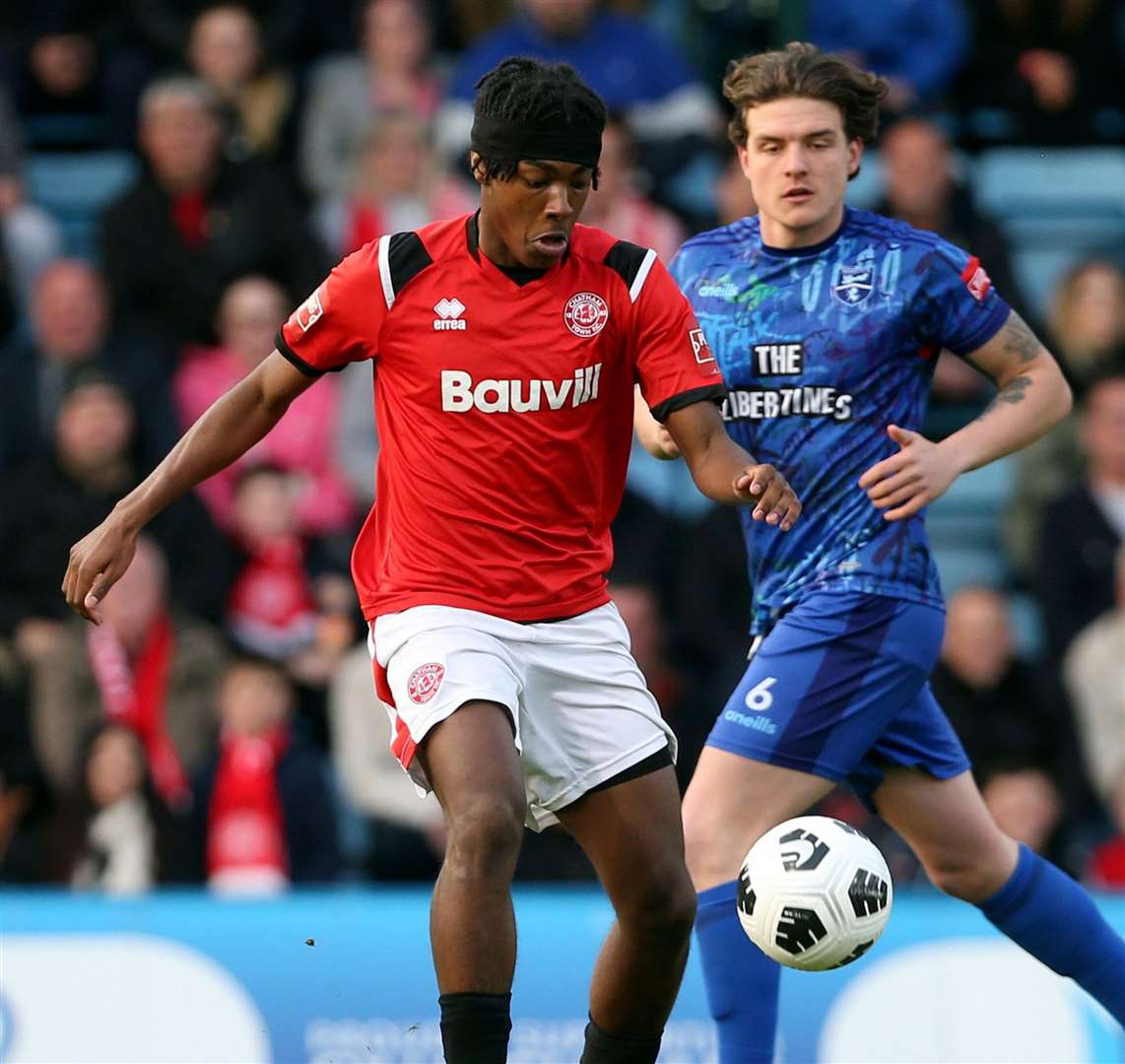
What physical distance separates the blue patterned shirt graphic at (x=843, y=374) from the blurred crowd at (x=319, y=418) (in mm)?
3301

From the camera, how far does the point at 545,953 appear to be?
7816 millimetres

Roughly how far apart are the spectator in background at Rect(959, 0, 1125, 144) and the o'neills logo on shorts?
8203 mm

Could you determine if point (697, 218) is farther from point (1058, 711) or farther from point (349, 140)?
point (1058, 711)

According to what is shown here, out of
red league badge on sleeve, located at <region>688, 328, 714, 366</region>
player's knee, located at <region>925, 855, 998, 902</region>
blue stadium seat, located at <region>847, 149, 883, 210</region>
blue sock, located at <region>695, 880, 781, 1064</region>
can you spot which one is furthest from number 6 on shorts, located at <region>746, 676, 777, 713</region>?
blue stadium seat, located at <region>847, 149, 883, 210</region>

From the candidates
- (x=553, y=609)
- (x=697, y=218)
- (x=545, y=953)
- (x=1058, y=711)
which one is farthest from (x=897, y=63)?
(x=553, y=609)

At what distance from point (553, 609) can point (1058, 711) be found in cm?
473

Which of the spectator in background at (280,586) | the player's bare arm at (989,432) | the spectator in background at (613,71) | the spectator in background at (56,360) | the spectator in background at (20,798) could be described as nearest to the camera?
the player's bare arm at (989,432)

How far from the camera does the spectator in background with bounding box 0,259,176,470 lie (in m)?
11.0

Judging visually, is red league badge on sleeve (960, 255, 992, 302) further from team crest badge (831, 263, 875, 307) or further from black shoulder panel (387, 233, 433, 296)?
black shoulder panel (387, 233, 433, 296)

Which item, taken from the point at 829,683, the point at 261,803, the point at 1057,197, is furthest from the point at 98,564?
the point at 1057,197

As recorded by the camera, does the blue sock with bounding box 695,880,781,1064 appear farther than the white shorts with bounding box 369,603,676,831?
Yes

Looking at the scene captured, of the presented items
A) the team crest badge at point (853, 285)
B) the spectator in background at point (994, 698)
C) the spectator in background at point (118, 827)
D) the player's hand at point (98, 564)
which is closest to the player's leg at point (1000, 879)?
the team crest badge at point (853, 285)

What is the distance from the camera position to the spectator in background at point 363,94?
12.2m

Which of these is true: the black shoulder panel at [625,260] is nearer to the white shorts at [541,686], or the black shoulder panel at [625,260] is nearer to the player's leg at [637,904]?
the white shorts at [541,686]
